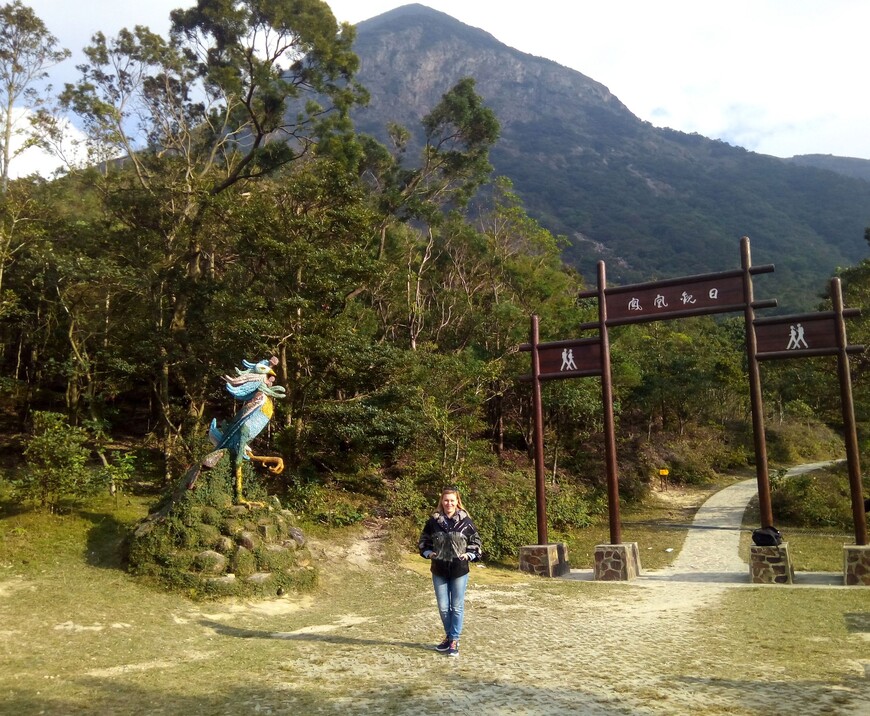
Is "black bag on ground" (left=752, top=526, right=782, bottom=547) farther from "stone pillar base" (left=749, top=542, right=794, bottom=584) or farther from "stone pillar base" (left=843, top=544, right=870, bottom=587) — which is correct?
"stone pillar base" (left=843, top=544, right=870, bottom=587)

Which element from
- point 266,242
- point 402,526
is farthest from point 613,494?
point 266,242

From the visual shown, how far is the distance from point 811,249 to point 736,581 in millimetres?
65874

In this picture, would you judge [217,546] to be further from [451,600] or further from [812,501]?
[812,501]

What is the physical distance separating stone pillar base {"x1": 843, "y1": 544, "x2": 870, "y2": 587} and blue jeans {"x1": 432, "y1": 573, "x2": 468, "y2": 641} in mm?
5834

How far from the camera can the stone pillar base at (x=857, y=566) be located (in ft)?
26.3

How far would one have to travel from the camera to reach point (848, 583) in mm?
8109

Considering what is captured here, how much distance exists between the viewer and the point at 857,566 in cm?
809

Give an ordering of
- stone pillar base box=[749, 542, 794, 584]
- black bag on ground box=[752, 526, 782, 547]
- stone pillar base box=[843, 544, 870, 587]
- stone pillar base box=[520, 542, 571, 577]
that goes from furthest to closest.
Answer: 1. stone pillar base box=[520, 542, 571, 577]
2. black bag on ground box=[752, 526, 782, 547]
3. stone pillar base box=[749, 542, 794, 584]
4. stone pillar base box=[843, 544, 870, 587]

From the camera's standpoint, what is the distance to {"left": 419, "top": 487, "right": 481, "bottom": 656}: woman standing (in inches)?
198

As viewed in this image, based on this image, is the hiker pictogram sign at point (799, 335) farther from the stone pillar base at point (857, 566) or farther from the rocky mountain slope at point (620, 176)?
the rocky mountain slope at point (620, 176)

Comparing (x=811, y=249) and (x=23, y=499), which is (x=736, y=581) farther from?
(x=811, y=249)

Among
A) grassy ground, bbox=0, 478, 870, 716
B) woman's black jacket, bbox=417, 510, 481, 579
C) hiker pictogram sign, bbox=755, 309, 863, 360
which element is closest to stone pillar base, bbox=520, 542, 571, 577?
grassy ground, bbox=0, 478, 870, 716

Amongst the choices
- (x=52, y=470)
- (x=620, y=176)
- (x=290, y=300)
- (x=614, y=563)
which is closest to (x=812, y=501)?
(x=614, y=563)

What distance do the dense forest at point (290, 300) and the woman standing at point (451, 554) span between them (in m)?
6.17
